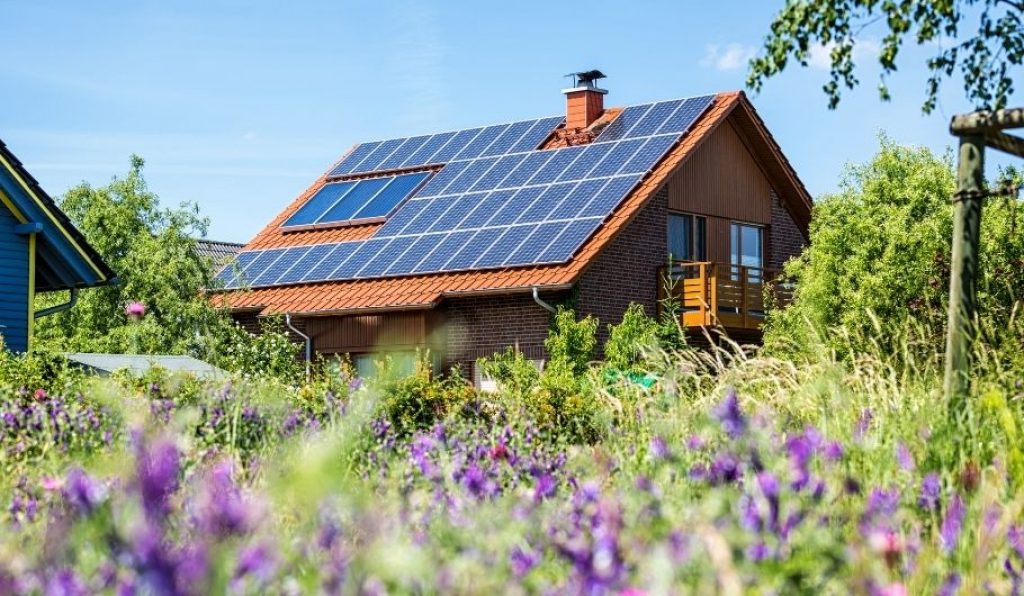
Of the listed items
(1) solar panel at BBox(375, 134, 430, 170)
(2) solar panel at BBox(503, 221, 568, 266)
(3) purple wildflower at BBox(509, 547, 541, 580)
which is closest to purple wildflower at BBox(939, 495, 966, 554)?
(3) purple wildflower at BBox(509, 547, 541, 580)

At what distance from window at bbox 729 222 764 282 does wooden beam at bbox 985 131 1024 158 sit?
19279 millimetres

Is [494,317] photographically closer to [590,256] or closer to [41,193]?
[590,256]

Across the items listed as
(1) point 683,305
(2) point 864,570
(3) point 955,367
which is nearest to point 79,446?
(3) point 955,367

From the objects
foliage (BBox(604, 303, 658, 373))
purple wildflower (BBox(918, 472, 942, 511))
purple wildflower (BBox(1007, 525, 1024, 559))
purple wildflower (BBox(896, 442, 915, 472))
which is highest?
foliage (BBox(604, 303, 658, 373))

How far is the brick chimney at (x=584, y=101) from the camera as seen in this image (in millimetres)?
29953

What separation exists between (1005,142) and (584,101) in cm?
2048

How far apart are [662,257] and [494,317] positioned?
3727 millimetres

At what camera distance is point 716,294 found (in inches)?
1041

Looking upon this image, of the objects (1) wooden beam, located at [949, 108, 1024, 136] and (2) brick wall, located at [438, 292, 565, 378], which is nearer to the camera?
(1) wooden beam, located at [949, 108, 1024, 136]

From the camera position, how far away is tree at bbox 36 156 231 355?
91.2 ft

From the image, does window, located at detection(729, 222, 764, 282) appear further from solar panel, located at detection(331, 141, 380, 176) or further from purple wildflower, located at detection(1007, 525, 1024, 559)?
purple wildflower, located at detection(1007, 525, 1024, 559)

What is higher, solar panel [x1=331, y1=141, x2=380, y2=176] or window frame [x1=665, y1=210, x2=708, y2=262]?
solar panel [x1=331, y1=141, x2=380, y2=176]

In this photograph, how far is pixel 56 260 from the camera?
2177 centimetres

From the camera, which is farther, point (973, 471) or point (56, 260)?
point (56, 260)
